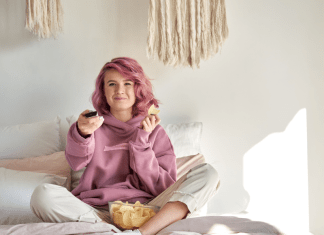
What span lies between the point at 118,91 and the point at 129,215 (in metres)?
0.57

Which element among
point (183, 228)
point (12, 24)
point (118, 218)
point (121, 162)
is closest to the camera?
point (183, 228)

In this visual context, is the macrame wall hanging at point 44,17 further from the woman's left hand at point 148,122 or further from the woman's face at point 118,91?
the woman's left hand at point 148,122

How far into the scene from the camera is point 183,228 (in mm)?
1104

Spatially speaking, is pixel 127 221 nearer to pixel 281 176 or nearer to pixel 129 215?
pixel 129 215

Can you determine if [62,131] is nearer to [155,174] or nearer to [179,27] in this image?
[155,174]

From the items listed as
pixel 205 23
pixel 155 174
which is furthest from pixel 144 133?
pixel 205 23

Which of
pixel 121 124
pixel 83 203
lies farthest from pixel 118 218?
pixel 121 124

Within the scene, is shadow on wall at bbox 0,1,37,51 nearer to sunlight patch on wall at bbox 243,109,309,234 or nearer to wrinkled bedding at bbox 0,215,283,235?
wrinkled bedding at bbox 0,215,283,235

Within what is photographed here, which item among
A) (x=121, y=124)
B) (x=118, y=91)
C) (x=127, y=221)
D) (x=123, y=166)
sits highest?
(x=118, y=91)

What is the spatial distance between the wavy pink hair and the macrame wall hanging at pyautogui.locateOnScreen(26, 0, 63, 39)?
20.9 inches

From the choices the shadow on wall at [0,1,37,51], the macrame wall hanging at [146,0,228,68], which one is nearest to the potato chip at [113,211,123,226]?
the macrame wall hanging at [146,0,228,68]

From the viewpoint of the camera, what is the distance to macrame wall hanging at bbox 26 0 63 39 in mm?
1864

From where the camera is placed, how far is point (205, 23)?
184cm

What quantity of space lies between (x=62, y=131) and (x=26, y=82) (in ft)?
1.44
